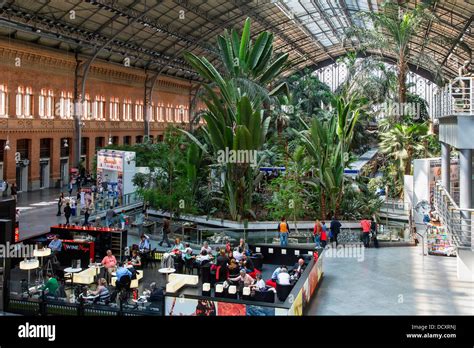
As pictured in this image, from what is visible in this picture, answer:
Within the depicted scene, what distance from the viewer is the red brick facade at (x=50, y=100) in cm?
2845

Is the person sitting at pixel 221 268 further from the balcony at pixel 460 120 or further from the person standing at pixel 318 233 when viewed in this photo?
the balcony at pixel 460 120

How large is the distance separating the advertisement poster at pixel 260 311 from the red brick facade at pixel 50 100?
75.2ft

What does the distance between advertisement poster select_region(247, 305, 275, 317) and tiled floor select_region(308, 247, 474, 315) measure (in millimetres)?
2021

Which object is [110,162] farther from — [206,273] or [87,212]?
[206,273]

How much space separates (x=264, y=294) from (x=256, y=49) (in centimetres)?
1107

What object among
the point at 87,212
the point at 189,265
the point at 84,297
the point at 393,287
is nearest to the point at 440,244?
the point at 393,287

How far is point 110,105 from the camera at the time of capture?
133 ft

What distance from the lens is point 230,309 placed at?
29.7 ft

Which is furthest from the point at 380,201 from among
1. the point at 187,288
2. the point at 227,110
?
the point at 187,288

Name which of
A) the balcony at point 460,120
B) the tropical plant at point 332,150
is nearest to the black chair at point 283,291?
the balcony at point 460,120

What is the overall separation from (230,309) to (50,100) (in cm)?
2699

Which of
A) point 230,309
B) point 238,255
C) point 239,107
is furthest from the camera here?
point 239,107

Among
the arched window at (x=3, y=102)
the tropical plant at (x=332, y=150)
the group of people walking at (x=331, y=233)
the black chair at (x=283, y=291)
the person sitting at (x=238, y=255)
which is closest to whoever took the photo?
the black chair at (x=283, y=291)
